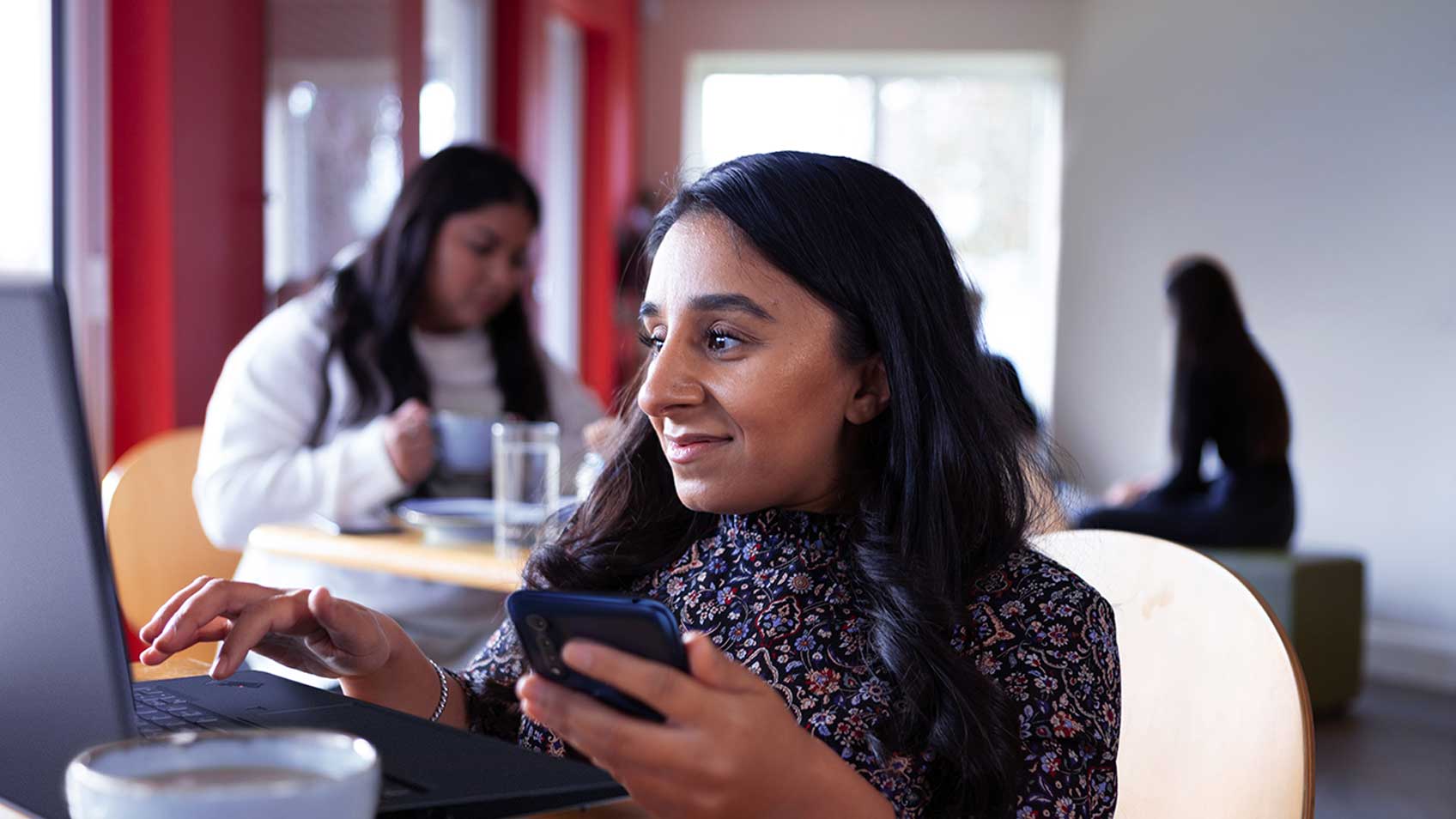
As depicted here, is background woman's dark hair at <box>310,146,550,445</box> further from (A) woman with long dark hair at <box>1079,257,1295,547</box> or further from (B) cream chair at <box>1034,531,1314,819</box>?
(A) woman with long dark hair at <box>1079,257,1295,547</box>

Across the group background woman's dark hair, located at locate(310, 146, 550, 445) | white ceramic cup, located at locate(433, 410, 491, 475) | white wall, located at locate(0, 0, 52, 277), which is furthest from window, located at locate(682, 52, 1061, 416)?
white ceramic cup, located at locate(433, 410, 491, 475)

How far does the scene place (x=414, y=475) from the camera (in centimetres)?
218

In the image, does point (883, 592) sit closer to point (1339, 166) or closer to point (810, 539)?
point (810, 539)

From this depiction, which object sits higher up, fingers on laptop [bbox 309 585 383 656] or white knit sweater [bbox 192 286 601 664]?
fingers on laptop [bbox 309 585 383 656]

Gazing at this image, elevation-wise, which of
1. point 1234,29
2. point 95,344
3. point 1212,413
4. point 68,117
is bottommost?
point 1212,413

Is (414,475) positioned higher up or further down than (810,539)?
further down

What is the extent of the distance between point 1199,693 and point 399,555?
1194mm

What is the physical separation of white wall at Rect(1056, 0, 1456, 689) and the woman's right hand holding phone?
496cm

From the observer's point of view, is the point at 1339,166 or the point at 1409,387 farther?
the point at 1339,166

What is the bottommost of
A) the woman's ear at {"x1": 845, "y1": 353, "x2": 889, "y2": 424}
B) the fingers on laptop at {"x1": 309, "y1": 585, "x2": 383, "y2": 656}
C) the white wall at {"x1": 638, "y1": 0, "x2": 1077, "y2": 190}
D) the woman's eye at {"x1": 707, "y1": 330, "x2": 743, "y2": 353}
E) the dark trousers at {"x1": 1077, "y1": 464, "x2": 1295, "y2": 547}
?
the dark trousers at {"x1": 1077, "y1": 464, "x2": 1295, "y2": 547}

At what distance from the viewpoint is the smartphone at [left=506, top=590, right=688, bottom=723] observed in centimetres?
62

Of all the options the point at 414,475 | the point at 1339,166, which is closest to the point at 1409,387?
the point at 1339,166

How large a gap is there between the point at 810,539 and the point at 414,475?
3.99ft

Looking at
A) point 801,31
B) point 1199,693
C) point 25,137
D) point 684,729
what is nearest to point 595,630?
point 684,729
